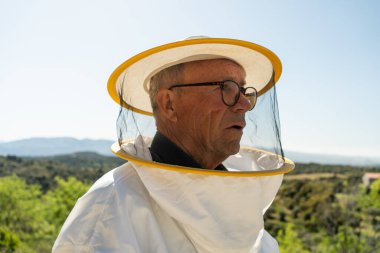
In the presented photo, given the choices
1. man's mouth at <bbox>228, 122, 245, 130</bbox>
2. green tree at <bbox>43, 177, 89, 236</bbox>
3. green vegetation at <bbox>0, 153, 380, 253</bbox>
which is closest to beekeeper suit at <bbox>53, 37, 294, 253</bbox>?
man's mouth at <bbox>228, 122, 245, 130</bbox>

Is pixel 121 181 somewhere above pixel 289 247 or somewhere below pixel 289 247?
above

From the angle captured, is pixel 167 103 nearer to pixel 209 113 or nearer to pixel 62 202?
pixel 209 113

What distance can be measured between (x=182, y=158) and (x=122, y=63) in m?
0.62

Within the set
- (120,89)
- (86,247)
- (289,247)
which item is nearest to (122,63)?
(120,89)

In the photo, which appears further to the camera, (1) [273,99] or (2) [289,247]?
(2) [289,247]

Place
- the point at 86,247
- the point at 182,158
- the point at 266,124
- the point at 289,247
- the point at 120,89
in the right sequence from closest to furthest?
the point at 86,247 < the point at 182,158 < the point at 120,89 < the point at 266,124 < the point at 289,247

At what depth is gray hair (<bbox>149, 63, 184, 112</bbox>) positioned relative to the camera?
2.01 metres

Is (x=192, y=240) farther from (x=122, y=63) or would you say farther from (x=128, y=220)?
(x=122, y=63)

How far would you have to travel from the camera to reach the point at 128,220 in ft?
4.83

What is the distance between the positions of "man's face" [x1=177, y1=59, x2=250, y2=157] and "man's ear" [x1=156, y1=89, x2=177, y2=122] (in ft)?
0.14

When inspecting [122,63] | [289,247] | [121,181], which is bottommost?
[289,247]

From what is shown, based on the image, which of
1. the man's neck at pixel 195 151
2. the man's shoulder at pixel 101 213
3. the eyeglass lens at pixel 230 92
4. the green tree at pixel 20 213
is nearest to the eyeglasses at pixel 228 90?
the eyeglass lens at pixel 230 92

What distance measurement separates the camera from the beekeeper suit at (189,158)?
1500mm

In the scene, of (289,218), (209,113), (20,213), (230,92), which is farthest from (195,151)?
(289,218)
